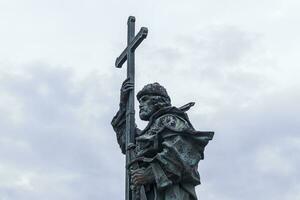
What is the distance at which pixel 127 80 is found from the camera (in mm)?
11570

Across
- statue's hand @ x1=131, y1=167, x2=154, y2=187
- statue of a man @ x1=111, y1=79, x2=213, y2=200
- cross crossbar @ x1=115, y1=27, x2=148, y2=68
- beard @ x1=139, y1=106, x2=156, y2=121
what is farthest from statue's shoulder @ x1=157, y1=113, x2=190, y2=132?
cross crossbar @ x1=115, y1=27, x2=148, y2=68

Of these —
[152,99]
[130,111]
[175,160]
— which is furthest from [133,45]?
[175,160]

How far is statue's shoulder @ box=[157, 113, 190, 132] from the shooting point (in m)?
10.6

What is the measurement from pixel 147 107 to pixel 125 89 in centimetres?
50

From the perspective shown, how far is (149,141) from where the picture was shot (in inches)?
424

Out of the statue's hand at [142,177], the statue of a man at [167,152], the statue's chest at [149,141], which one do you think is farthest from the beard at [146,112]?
the statue's hand at [142,177]

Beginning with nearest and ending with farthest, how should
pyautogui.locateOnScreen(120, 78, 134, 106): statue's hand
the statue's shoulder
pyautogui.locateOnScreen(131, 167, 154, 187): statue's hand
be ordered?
pyautogui.locateOnScreen(131, 167, 154, 187): statue's hand < the statue's shoulder < pyautogui.locateOnScreen(120, 78, 134, 106): statue's hand

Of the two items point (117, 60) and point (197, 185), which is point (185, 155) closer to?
point (197, 185)

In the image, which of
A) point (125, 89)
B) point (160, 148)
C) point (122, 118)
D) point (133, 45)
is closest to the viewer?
point (160, 148)

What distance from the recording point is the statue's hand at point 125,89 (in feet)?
37.6

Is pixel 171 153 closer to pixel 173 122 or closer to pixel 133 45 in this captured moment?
pixel 173 122

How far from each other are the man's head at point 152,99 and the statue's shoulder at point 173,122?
11.6 inches

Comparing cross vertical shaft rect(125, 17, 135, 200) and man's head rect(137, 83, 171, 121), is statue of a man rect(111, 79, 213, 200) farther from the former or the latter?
cross vertical shaft rect(125, 17, 135, 200)

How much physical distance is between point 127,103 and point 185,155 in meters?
1.57
